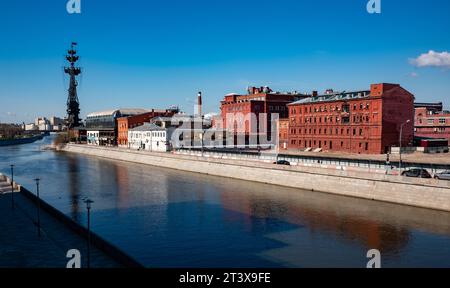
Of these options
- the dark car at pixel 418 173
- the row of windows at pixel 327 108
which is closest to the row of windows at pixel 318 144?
the row of windows at pixel 327 108

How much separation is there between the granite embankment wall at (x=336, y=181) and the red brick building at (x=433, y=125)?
44.3 metres

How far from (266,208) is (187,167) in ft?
108

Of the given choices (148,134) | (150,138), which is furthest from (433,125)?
(148,134)

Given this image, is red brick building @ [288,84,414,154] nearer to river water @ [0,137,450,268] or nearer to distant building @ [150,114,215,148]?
distant building @ [150,114,215,148]

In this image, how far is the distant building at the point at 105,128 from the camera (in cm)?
12600

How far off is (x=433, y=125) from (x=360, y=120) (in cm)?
2253

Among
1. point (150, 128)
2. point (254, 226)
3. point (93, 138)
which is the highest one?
point (150, 128)

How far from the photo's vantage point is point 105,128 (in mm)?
129375

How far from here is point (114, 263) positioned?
61.7 ft

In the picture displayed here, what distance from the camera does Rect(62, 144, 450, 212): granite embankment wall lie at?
34438mm

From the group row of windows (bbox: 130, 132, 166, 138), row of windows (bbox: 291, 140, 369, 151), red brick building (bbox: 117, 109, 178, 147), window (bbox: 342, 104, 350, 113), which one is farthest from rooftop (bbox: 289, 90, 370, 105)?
red brick building (bbox: 117, 109, 178, 147)

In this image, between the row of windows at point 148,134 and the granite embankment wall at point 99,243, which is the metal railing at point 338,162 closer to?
the row of windows at point 148,134

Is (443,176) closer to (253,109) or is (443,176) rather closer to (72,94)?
(253,109)
